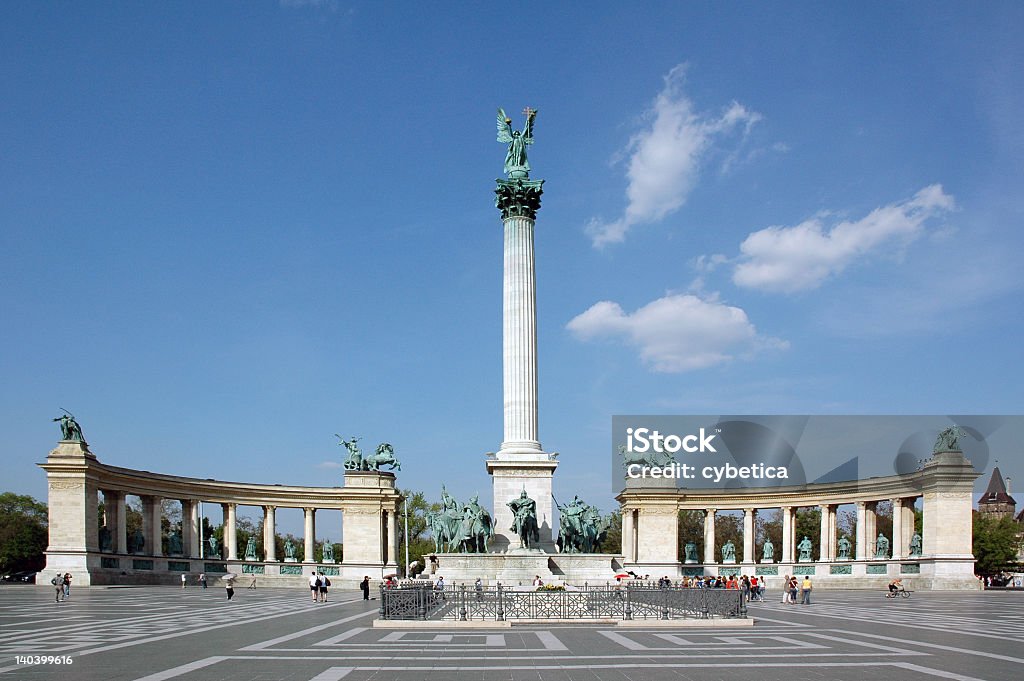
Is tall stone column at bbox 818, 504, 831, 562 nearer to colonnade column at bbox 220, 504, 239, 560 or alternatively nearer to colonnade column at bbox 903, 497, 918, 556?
colonnade column at bbox 903, 497, 918, 556

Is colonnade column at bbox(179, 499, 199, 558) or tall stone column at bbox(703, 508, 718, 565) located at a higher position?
colonnade column at bbox(179, 499, 199, 558)

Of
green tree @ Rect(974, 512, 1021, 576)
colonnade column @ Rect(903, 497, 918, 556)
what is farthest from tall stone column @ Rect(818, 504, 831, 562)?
green tree @ Rect(974, 512, 1021, 576)

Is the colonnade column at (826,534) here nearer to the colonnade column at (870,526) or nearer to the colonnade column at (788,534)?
the colonnade column at (788,534)

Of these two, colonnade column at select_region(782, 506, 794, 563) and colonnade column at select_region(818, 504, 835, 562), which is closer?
colonnade column at select_region(818, 504, 835, 562)

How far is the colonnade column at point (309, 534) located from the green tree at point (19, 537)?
79.9ft

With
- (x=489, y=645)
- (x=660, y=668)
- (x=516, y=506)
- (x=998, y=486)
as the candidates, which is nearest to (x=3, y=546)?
(x=516, y=506)

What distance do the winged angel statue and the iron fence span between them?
2936 cm

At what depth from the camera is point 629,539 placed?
8325 centimetres

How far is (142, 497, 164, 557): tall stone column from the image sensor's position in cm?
6494

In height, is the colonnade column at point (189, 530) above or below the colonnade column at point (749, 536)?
above

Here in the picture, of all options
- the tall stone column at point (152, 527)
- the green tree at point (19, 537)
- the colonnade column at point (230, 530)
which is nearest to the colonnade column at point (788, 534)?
the colonnade column at point (230, 530)

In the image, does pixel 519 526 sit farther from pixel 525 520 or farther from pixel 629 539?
pixel 629 539

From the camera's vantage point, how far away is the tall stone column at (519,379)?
45375 millimetres

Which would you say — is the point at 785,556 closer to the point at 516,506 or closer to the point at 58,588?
the point at 516,506
